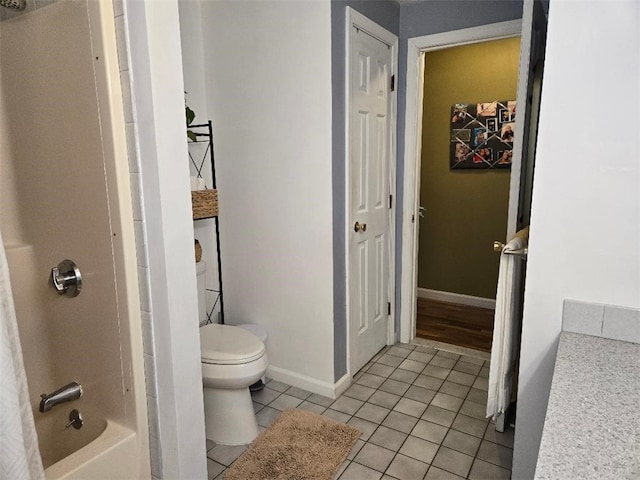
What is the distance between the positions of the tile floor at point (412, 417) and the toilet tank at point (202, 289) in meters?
0.61

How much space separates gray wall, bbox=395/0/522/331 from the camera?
251cm

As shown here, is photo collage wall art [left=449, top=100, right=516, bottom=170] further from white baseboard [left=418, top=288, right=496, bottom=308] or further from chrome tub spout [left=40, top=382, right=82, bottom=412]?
chrome tub spout [left=40, top=382, right=82, bottom=412]

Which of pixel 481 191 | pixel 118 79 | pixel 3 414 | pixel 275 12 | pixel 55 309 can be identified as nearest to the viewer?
pixel 3 414

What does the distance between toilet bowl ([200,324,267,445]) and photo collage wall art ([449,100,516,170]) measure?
8.62 feet

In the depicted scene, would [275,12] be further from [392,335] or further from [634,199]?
[392,335]

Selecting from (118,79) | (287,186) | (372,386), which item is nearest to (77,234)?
(118,79)

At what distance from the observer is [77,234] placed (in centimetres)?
130

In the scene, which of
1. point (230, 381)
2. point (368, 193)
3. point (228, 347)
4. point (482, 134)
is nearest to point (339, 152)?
point (368, 193)

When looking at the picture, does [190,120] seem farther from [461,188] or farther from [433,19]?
[461,188]

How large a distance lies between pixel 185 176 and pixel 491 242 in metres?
3.18

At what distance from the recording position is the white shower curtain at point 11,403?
34.2 inches

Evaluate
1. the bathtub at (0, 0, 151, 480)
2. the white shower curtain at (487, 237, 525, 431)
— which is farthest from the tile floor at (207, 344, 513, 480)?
the bathtub at (0, 0, 151, 480)

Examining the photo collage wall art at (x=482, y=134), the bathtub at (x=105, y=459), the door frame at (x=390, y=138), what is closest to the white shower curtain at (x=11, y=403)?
the bathtub at (x=105, y=459)

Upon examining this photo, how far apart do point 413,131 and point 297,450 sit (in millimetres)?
2068
